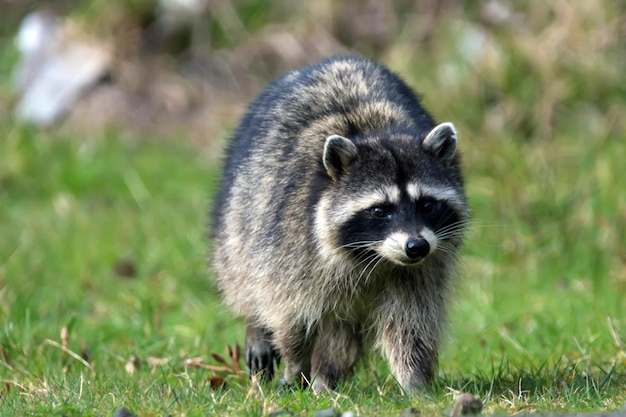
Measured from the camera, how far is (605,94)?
29.3 feet

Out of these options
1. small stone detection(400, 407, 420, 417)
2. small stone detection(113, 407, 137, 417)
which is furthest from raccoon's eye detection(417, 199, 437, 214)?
small stone detection(113, 407, 137, 417)

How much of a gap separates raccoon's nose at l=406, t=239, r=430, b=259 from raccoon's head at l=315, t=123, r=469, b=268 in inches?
1.8

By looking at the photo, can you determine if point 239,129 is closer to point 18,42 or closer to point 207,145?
point 207,145

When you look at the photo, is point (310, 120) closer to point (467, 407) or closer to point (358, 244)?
point (358, 244)

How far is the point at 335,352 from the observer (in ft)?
16.5

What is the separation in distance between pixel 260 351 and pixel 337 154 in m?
1.23

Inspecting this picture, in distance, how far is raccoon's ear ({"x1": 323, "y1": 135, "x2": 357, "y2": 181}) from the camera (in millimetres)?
4625

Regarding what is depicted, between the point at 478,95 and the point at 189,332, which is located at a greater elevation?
the point at 478,95

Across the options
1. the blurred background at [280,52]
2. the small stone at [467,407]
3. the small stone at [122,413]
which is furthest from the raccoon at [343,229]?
the blurred background at [280,52]

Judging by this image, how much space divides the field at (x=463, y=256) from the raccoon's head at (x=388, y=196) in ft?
2.02

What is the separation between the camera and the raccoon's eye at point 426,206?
14.9 ft

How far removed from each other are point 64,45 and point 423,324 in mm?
7133

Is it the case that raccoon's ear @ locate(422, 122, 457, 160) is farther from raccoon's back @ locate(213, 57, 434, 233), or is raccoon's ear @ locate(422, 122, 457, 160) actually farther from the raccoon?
raccoon's back @ locate(213, 57, 434, 233)

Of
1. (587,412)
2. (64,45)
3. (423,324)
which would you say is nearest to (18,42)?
(64,45)
